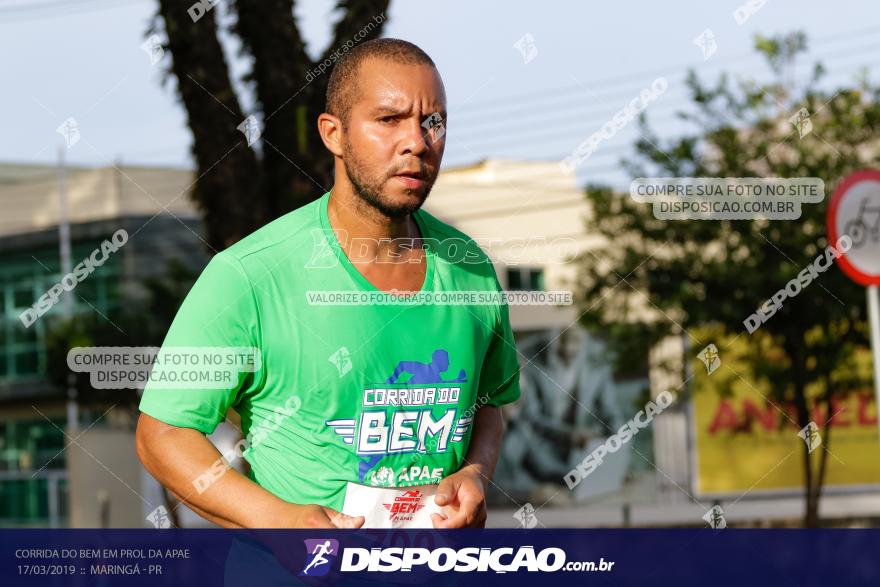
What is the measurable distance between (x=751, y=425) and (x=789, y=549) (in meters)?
19.9

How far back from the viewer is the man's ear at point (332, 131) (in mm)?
2629

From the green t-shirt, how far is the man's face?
0.54ft

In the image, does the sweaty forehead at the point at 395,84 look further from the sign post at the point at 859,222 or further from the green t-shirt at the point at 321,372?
the sign post at the point at 859,222

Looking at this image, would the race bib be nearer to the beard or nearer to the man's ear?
the beard

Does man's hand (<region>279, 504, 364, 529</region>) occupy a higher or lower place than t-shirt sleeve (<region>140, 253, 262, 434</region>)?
lower

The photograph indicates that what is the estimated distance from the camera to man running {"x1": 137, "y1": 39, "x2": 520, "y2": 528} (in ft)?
7.95

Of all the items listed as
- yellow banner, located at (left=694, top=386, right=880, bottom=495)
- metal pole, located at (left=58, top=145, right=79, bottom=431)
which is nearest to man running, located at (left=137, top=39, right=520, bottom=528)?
yellow banner, located at (left=694, top=386, right=880, bottom=495)

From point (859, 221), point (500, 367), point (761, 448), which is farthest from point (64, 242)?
point (500, 367)

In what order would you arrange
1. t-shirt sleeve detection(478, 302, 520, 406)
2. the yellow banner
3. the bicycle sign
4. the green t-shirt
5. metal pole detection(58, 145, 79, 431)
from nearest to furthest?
the green t-shirt → t-shirt sleeve detection(478, 302, 520, 406) → the bicycle sign → the yellow banner → metal pole detection(58, 145, 79, 431)

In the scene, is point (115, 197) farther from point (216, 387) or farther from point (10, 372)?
point (216, 387)

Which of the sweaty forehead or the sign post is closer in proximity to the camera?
the sweaty forehead

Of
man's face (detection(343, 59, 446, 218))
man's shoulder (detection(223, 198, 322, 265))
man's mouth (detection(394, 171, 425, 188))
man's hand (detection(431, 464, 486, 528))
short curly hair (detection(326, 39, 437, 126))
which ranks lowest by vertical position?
man's hand (detection(431, 464, 486, 528))

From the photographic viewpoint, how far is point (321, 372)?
246cm

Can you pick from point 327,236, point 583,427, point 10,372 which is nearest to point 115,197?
point 10,372
